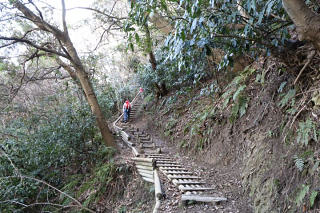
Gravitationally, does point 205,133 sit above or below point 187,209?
above

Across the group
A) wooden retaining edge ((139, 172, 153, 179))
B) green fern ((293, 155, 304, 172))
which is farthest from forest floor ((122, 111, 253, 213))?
green fern ((293, 155, 304, 172))

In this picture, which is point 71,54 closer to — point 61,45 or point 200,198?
point 61,45

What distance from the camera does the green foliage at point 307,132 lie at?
11.3ft

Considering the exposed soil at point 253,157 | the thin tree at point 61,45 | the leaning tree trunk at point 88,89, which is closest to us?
the exposed soil at point 253,157

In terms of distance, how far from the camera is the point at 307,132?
3.50 meters

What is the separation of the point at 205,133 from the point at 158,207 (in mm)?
3512

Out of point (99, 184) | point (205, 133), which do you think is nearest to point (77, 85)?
point (99, 184)

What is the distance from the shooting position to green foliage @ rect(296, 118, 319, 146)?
3.44 m

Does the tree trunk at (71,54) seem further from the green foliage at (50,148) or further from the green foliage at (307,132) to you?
the green foliage at (307,132)

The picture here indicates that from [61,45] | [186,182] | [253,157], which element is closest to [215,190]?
[186,182]

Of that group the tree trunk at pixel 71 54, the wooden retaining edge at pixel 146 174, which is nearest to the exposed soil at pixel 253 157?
the wooden retaining edge at pixel 146 174

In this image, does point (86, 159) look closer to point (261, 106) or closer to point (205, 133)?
point (205, 133)

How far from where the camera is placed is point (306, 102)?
3908 mm

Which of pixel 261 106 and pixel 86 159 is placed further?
pixel 86 159
